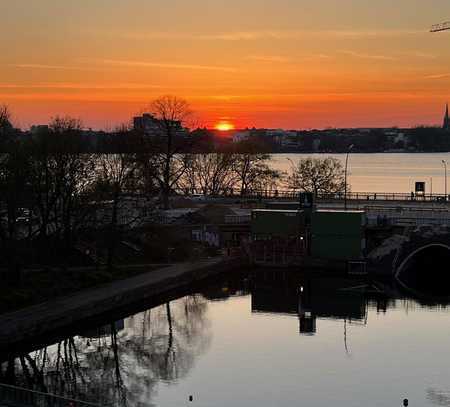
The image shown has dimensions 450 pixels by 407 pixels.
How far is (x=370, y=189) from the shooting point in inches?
A: 6732

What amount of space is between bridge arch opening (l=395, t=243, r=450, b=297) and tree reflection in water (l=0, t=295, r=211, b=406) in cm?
1908

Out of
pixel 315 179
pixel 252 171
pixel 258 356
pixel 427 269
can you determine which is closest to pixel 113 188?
pixel 258 356

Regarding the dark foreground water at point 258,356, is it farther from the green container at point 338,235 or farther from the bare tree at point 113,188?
the green container at point 338,235

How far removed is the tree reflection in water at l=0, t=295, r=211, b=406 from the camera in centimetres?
3138

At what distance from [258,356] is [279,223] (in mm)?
26876

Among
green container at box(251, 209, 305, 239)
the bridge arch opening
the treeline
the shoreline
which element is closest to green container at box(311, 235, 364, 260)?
green container at box(251, 209, 305, 239)

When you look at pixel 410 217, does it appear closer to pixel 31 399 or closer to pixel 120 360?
pixel 120 360

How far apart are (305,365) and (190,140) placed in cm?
5498

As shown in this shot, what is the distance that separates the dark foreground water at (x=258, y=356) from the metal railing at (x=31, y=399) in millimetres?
6074

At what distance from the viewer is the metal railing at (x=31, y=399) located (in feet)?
77.2

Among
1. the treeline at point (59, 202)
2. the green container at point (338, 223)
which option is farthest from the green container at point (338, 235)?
the treeline at point (59, 202)

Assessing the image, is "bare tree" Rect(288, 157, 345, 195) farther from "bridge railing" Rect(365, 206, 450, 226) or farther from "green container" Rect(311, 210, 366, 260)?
"green container" Rect(311, 210, 366, 260)

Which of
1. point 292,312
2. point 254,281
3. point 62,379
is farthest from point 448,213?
point 62,379

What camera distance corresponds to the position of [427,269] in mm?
60781
